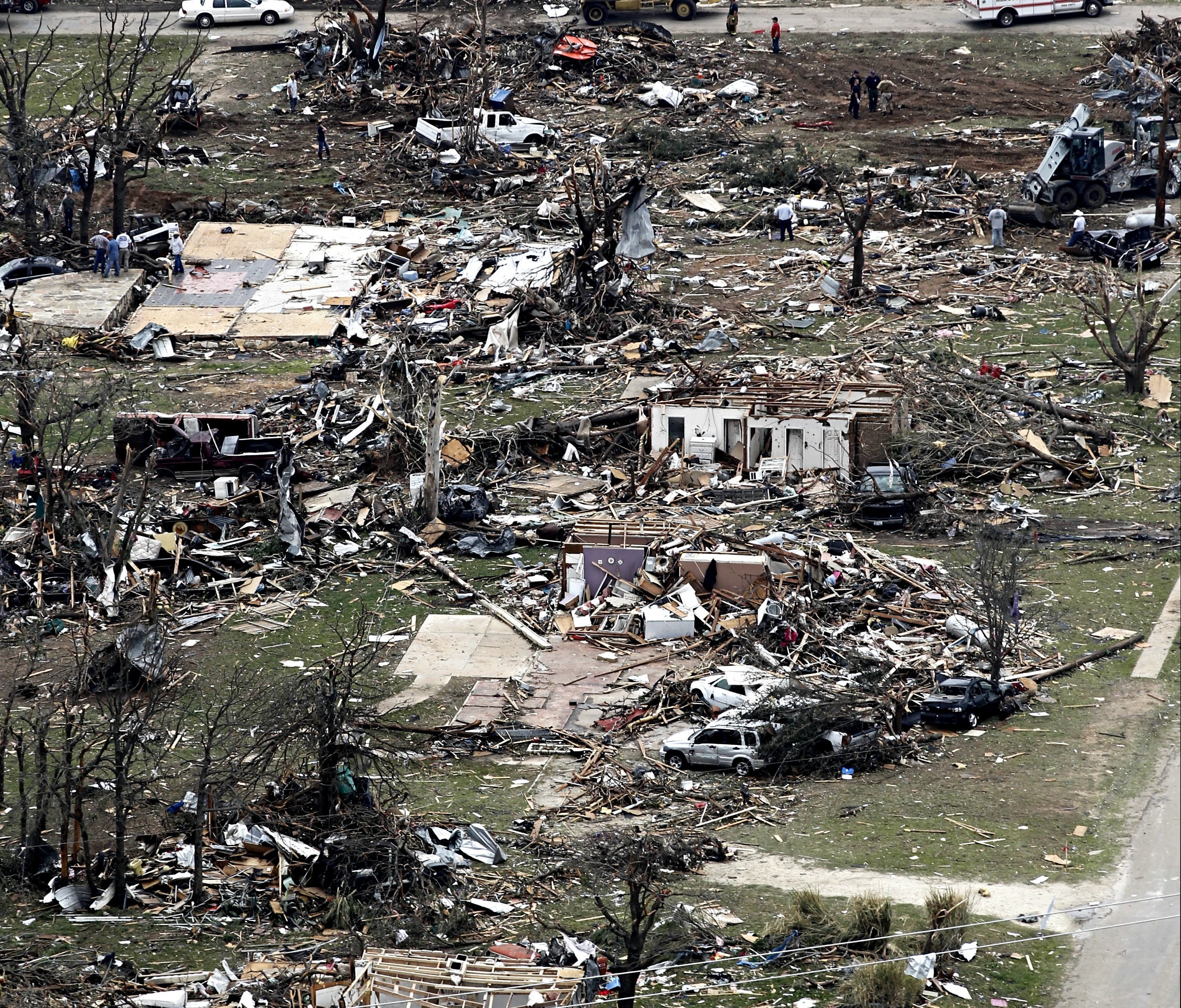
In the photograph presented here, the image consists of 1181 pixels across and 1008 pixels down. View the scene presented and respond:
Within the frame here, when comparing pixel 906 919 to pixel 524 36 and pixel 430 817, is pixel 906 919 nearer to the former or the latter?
pixel 430 817

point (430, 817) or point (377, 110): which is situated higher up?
point (377, 110)

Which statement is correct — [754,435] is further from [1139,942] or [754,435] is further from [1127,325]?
[1139,942]

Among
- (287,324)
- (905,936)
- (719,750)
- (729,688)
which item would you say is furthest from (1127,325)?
(905,936)

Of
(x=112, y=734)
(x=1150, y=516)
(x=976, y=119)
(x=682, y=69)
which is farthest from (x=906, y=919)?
(x=682, y=69)

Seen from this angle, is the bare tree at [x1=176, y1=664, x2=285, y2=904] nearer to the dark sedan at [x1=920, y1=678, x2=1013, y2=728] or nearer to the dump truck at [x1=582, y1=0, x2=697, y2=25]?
the dark sedan at [x1=920, y1=678, x2=1013, y2=728]

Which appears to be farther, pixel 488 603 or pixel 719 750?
pixel 488 603

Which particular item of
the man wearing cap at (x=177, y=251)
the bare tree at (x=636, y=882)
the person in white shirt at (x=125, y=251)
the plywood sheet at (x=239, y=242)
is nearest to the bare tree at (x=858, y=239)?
the plywood sheet at (x=239, y=242)
